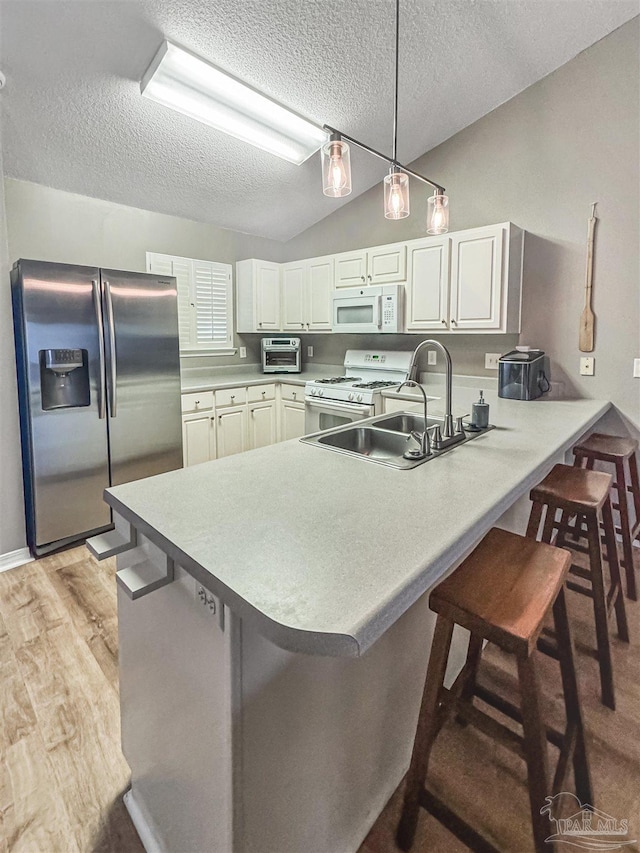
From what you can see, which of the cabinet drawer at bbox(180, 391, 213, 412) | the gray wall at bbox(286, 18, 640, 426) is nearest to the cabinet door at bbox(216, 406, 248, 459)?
the cabinet drawer at bbox(180, 391, 213, 412)

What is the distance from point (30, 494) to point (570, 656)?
9.43 feet

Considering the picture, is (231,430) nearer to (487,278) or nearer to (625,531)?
(487,278)

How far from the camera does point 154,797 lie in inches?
45.0

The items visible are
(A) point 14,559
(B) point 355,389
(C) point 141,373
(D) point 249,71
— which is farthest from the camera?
(B) point 355,389

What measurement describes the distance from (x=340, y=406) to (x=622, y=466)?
1884mm

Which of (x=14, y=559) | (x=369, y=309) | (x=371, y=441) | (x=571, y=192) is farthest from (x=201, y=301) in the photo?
(x=571, y=192)

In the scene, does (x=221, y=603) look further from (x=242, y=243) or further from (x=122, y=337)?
(x=242, y=243)

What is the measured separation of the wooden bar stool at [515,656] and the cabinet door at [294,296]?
337cm

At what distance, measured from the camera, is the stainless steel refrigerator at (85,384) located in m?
2.59

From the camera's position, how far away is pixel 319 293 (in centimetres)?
411

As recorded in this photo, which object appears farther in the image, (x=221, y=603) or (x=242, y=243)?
(x=242, y=243)

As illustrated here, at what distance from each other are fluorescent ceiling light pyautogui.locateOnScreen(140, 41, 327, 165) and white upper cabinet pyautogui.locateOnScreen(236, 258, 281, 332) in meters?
1.27

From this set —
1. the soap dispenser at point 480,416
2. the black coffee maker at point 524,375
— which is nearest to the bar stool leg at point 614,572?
the soap dispenser at point 480,416

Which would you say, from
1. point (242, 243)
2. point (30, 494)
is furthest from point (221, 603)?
point (242, 243)
